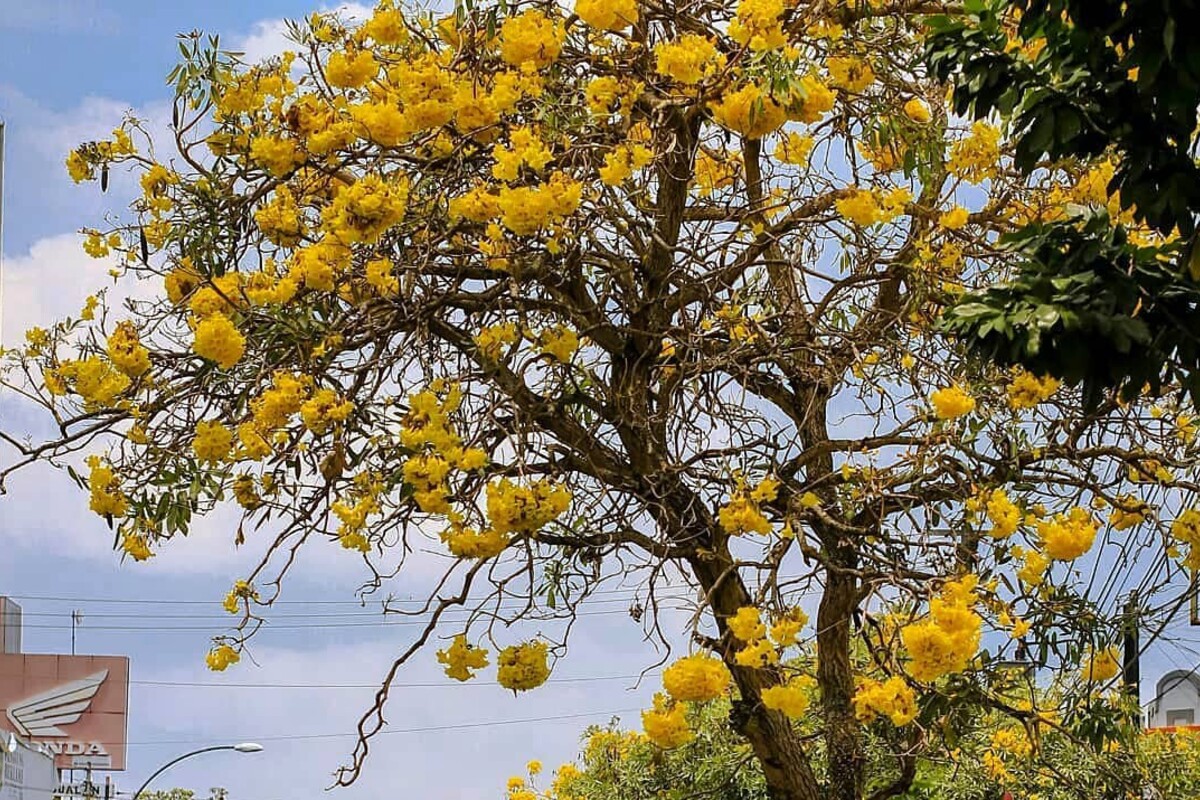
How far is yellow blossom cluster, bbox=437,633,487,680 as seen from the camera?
14.9 feet

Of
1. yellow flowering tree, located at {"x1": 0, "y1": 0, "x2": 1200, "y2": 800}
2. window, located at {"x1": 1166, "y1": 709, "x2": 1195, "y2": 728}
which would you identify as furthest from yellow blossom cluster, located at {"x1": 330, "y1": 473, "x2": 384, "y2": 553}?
window, located at {"x1": 1166, "y1": 709, "x2": 1195, "y2": 728}

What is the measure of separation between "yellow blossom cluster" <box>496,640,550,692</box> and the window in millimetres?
14936

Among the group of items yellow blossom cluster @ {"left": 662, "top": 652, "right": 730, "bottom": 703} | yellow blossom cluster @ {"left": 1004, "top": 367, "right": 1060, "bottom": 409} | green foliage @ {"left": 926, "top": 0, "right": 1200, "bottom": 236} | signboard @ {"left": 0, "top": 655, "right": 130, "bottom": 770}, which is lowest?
yellow blossom cluster @ {"left": 662, "top": 652, "right": 730, "bottom": 703}

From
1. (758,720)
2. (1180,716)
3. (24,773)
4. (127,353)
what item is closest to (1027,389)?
(758,720)

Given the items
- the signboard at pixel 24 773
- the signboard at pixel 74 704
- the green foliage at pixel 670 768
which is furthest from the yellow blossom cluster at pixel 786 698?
the signboard at pixel 74 704

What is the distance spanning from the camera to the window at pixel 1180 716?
58.7 feet

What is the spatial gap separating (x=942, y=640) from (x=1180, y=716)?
15509 mm

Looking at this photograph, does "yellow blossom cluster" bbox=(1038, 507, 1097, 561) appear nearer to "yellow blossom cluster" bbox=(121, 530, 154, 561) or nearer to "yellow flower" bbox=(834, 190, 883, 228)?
"yellow flower" bbox=(834, 190, 883, 228)

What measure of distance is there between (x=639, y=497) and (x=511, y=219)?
1.20m

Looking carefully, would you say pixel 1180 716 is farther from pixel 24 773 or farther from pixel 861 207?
pixel 861 207

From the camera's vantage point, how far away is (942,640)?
13.0ft

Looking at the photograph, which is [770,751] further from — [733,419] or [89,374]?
[89,374]

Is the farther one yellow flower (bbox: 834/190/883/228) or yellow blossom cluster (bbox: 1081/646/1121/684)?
yellow blossom cluster (bbox: 1081/646/1121/684)

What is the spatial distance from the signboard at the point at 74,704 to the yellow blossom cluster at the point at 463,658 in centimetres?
2906
